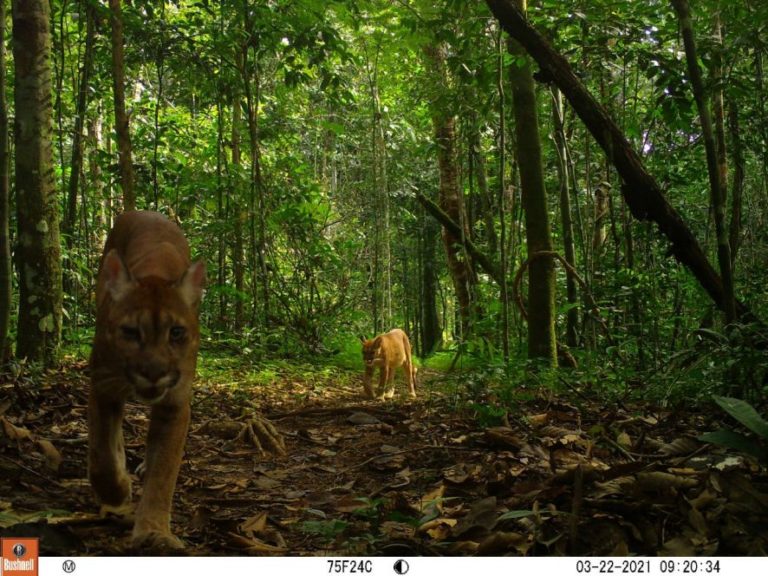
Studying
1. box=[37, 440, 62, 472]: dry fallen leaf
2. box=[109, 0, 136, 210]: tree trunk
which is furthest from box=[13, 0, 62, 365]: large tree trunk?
box=[37, 440, 62, 472]: dry fallen leaf

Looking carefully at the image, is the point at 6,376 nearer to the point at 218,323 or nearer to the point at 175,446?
the point at 175,446

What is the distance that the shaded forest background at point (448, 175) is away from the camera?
19.6 ft

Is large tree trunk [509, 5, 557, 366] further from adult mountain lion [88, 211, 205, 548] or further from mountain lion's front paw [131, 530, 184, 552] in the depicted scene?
mountain lion's front paw [131, 530, 184, 552]

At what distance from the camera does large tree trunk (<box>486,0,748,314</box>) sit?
229 inches

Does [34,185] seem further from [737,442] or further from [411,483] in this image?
[737,442]

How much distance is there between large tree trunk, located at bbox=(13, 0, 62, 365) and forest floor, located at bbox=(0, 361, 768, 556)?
47 centimetres

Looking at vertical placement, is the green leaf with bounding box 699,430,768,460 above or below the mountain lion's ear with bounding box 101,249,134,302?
below

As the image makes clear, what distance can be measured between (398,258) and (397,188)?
660cm

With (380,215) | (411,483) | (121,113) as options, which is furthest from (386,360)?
(380,215)

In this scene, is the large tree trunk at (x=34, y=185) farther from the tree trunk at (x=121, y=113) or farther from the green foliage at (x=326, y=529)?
the green foliage at (x=326, y=529)

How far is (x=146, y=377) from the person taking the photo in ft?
9.37

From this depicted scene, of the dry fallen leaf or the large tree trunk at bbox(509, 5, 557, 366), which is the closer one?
the dry fallen leaf

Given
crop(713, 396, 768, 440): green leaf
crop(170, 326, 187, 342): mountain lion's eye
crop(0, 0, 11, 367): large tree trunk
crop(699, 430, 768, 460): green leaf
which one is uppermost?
crop(0, 0, 11, 367): large tree trunk
